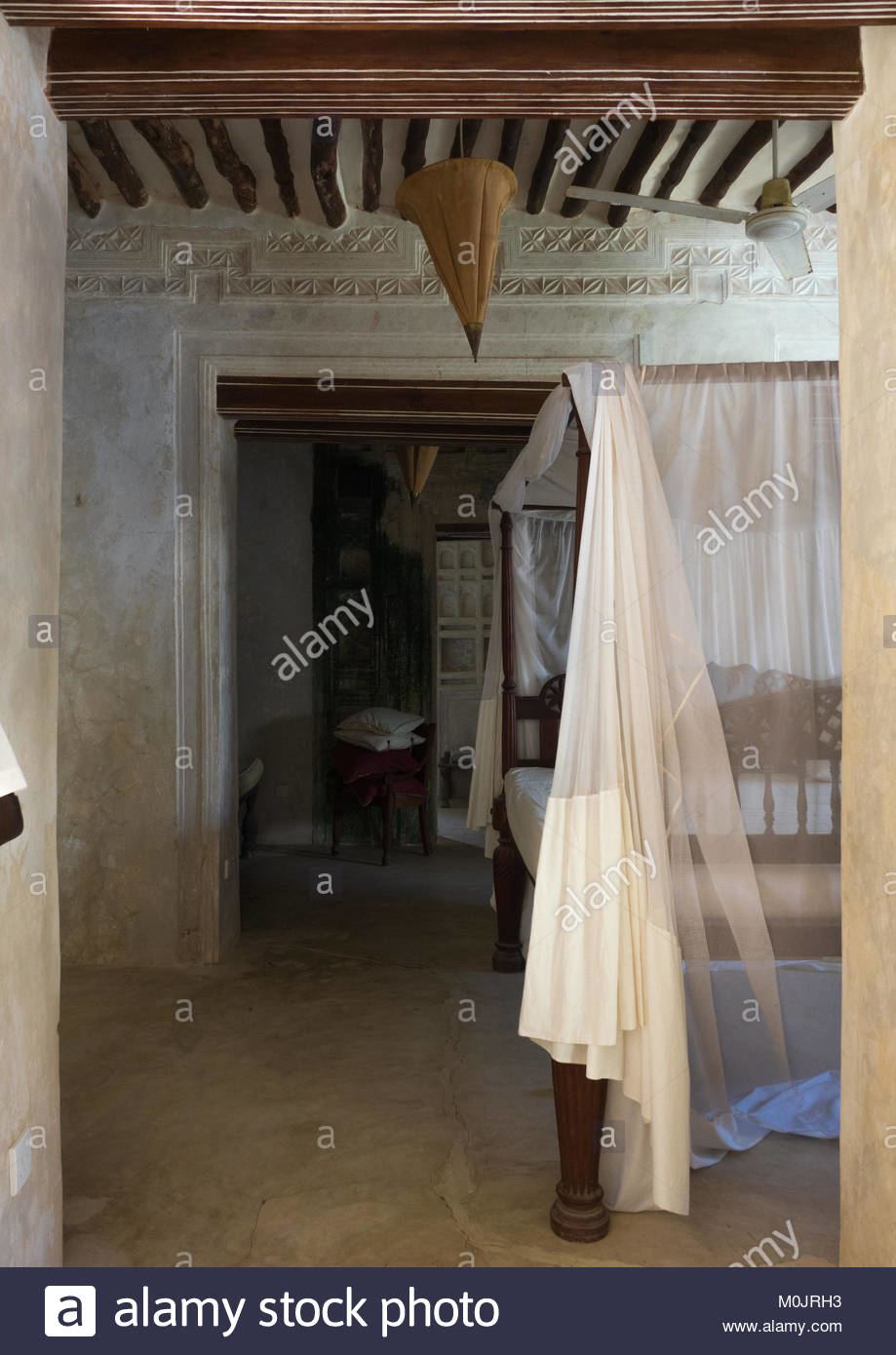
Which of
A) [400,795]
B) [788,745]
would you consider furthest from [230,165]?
[400,795]

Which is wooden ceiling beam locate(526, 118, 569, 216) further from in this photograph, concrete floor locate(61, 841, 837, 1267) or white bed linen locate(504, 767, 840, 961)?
concrete floor locate(61, 841, 837, 1267)

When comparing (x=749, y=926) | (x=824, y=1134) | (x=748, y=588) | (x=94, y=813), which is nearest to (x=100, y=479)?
(x=94, y=813)

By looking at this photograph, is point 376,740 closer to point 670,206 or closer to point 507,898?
point 507,898

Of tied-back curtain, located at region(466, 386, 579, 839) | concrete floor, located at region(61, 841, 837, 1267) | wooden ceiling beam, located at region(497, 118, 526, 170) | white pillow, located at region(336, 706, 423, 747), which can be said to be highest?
wooden ceiling beam, located at region(497, 118, 526, 170)

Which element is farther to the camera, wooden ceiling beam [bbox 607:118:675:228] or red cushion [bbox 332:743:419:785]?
red cushion [bbox 332:743:419:785]

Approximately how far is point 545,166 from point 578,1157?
12.8 ft

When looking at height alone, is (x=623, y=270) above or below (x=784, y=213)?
above

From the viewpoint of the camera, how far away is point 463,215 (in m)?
3.67

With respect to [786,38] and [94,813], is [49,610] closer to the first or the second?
[786,38]

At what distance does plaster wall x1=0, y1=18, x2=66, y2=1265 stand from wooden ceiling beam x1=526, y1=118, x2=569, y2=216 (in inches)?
90.6

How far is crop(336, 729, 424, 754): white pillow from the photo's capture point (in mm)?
7871

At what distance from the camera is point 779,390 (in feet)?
10.2

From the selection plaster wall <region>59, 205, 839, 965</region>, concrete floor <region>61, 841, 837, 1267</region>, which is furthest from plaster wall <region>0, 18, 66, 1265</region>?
plaster wall <region>59, 205, 839, 965</region>
